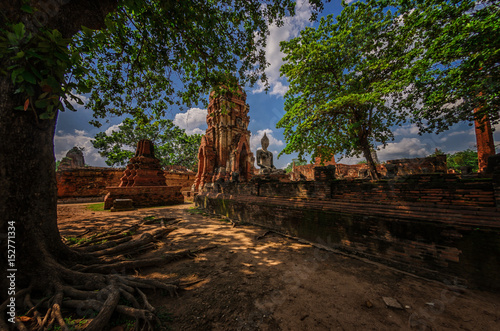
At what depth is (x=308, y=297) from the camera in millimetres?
2135

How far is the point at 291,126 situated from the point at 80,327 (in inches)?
315

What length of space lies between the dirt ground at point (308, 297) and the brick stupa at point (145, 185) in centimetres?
790

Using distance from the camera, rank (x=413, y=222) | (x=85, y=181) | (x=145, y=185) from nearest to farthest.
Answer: (x=413, y=222) < (x=145, y=185) < (x=85, y=181)

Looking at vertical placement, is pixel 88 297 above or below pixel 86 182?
below

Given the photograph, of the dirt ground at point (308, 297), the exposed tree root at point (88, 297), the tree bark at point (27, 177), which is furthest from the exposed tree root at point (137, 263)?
the tree bark at point (27, 177)

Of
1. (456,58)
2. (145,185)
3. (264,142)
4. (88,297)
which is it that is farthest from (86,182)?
(456,58)

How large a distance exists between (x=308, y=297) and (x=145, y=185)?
1086 centimetres

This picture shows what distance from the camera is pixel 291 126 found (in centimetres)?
775

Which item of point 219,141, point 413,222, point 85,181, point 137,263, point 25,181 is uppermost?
point 219,141

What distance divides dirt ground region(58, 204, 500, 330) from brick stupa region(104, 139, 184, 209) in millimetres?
7897

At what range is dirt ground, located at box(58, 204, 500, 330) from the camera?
5.74 feet

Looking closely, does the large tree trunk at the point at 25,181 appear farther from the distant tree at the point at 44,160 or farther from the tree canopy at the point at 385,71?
the tree canopy at the point at 385,71

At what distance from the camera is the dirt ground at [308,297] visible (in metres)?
1.75

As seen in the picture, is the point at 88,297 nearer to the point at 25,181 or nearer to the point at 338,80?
the point at 25,181
